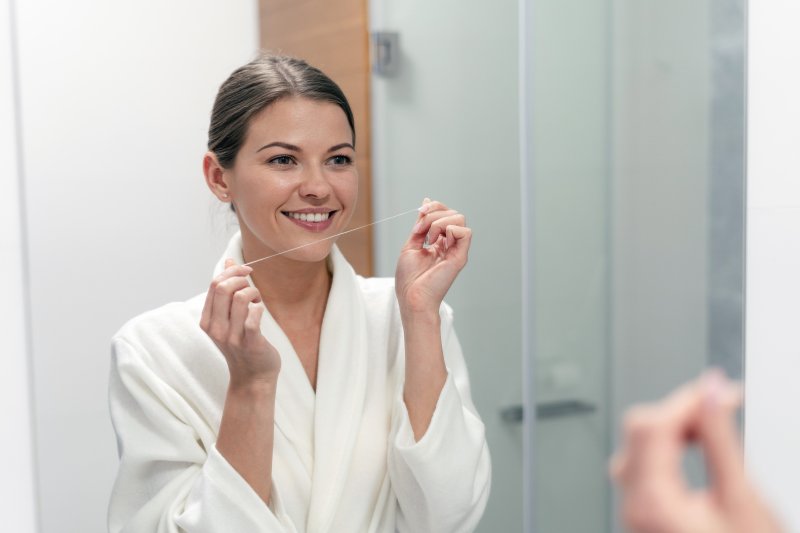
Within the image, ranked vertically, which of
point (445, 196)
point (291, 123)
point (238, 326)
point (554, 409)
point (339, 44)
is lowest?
point (554, 409)

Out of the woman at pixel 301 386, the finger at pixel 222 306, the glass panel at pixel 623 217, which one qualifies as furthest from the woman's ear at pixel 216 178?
the glass panel at pixel 623 217

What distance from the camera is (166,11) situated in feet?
4.66

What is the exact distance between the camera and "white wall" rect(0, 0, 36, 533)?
135 centimetres

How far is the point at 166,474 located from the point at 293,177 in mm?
365

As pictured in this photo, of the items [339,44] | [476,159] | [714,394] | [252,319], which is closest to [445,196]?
[476,159]

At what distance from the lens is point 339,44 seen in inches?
61.2

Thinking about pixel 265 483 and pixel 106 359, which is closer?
pixel 265 483

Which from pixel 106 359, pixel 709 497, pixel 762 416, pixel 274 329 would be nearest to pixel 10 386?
pixel 106 359

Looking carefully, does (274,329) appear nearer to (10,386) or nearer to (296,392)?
(296,392)

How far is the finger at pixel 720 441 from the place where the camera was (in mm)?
198

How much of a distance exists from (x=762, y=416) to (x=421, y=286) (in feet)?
1.30

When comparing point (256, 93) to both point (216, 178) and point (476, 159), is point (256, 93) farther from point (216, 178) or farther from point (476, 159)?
point (476, 159)

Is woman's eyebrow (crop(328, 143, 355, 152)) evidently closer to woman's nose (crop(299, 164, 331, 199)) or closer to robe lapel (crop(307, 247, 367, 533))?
woman's nose (crop(299, 164, 331, 199))

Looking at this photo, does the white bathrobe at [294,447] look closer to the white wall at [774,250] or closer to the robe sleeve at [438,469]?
the robe sleeve at [438,469]
